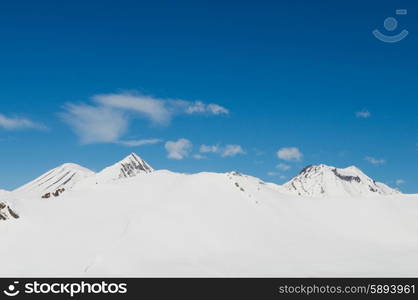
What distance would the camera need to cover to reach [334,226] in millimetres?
33875

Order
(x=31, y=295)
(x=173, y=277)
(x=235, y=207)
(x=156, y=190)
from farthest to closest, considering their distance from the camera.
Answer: (x=156, y=190)
(x=235, y=207)
(x=173, y=277)
(x=31, y=295)

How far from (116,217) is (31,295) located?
39.3ft

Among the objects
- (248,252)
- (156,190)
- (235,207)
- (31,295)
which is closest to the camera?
(31,295)

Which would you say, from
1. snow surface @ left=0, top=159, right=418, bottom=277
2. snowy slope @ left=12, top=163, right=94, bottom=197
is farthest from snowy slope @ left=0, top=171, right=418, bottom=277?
snowy slope @ left=12, top=163, right=94, bottom=197

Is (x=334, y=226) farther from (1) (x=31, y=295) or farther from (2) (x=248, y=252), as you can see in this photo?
(1) (x=31, y=295)

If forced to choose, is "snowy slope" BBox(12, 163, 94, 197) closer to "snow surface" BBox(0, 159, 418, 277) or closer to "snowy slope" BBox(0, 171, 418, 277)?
"snow surface" BBox(0, 159, 418, 277)

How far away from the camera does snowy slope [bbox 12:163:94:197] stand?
510 feet

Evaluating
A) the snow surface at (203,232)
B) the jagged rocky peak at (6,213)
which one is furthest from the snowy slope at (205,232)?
the jagged rocky peak at (6,213)

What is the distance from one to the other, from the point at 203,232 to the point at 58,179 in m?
150

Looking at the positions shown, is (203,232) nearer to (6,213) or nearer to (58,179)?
(6,213)

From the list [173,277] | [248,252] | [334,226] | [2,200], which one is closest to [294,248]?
[248,252]

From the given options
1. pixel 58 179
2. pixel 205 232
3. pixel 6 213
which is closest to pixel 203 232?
pixel 205 232

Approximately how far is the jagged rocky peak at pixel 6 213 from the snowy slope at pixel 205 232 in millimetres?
462

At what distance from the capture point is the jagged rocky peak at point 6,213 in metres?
26.5
